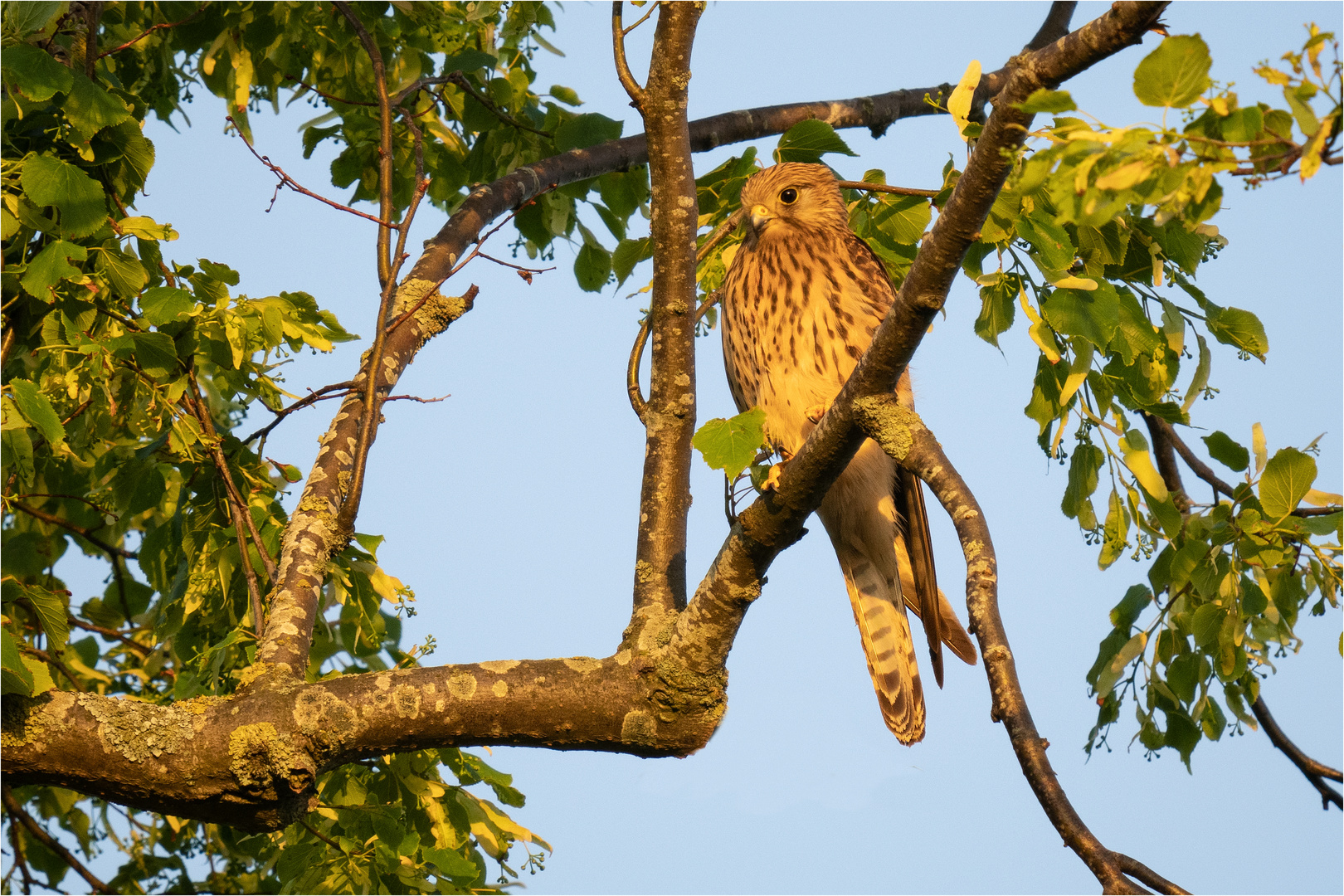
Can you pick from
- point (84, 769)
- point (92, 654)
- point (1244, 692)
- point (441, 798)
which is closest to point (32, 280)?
point (84, 769)

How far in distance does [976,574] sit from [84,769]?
178cm

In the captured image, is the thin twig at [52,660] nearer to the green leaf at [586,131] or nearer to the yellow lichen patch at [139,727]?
the yellow lichen patch at [139,727]

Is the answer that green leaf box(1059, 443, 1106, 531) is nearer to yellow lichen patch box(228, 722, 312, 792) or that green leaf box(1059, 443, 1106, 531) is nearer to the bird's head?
the bird's head

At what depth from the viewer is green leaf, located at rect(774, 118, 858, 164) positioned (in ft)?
9.87

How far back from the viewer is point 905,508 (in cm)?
357

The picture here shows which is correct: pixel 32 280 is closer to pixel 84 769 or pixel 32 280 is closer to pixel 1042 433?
pixel 84 769

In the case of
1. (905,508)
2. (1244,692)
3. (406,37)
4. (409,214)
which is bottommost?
(1244,692)

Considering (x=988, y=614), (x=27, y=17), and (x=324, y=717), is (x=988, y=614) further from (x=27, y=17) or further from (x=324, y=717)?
(x=27, y=17)

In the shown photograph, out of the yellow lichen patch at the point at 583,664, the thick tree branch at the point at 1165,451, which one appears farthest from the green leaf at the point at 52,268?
the thick tree branch at the point at 1165,451

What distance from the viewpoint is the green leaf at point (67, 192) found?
258cm

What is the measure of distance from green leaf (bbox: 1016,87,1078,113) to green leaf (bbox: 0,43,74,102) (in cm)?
230

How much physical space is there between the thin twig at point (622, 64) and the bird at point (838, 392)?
884mm

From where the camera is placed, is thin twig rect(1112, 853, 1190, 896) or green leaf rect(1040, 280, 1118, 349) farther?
green leaf rect(1040, 280, 1118, 349)

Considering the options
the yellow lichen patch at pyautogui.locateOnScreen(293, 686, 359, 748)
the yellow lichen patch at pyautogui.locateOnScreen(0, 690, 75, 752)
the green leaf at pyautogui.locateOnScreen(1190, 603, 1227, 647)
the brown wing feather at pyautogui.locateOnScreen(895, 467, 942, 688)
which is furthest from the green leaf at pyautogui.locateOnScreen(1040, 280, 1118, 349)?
the yellow lichen patch at pyautogui.locateOnScreen(0, 690, 75, 752)
